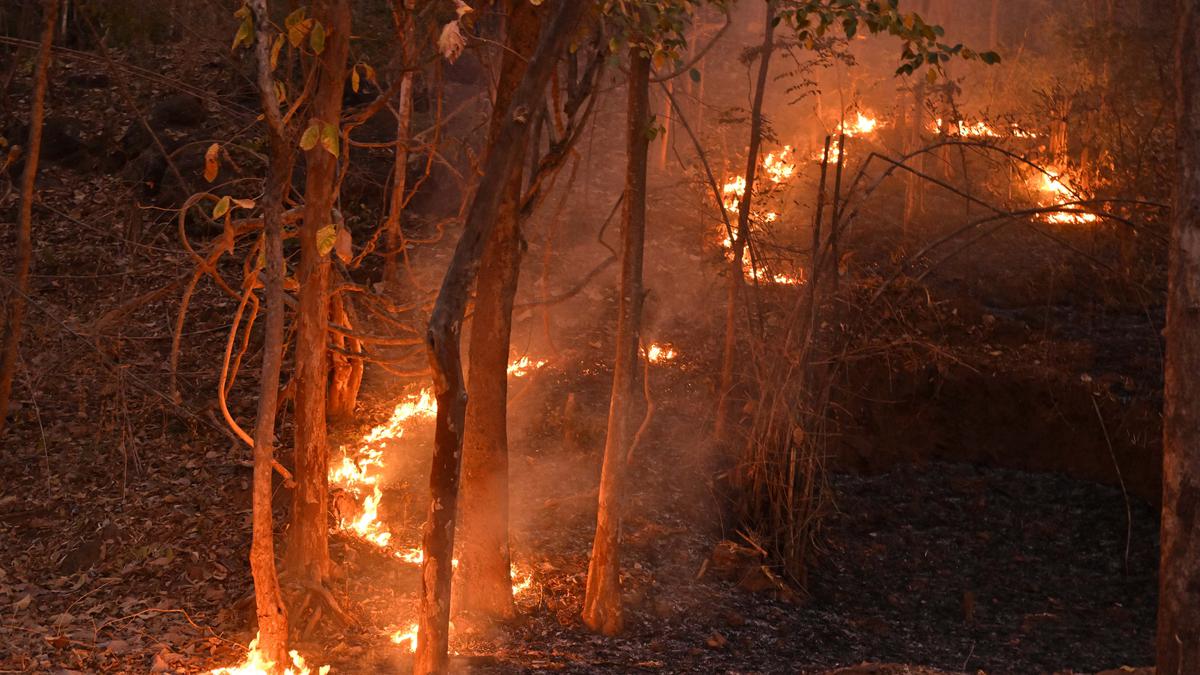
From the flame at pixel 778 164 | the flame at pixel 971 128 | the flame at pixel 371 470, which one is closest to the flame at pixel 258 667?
the flame at pixel 371 470

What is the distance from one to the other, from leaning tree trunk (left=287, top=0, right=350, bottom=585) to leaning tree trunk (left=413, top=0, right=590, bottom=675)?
62.1 inches

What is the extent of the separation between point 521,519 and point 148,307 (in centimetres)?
518

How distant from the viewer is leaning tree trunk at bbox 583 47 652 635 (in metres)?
6.68

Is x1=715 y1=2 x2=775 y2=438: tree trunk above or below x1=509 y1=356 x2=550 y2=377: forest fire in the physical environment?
above

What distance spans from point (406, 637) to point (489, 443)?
4.60ft

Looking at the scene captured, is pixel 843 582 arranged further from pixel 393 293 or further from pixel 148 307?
pixel 148 307

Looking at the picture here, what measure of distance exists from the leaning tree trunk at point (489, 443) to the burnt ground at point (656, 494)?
0.39 m

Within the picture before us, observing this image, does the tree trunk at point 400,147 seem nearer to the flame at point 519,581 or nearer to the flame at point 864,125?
the flame at point 519,581

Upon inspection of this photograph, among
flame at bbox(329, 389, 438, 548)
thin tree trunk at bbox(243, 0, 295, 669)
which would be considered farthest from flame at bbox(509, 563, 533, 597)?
thin tree trunk at bbox(243, 0, 295, 669)

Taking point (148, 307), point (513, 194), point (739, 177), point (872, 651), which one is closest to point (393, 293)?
point (148, 307)

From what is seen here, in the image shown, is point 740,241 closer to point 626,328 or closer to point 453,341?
point 626,328

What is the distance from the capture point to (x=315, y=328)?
6.27 meters

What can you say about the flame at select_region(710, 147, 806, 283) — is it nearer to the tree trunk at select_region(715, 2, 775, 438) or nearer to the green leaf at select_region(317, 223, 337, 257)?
the tree trunk at select_region(715, 2, 775, 438)

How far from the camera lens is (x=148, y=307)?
10.8 m
